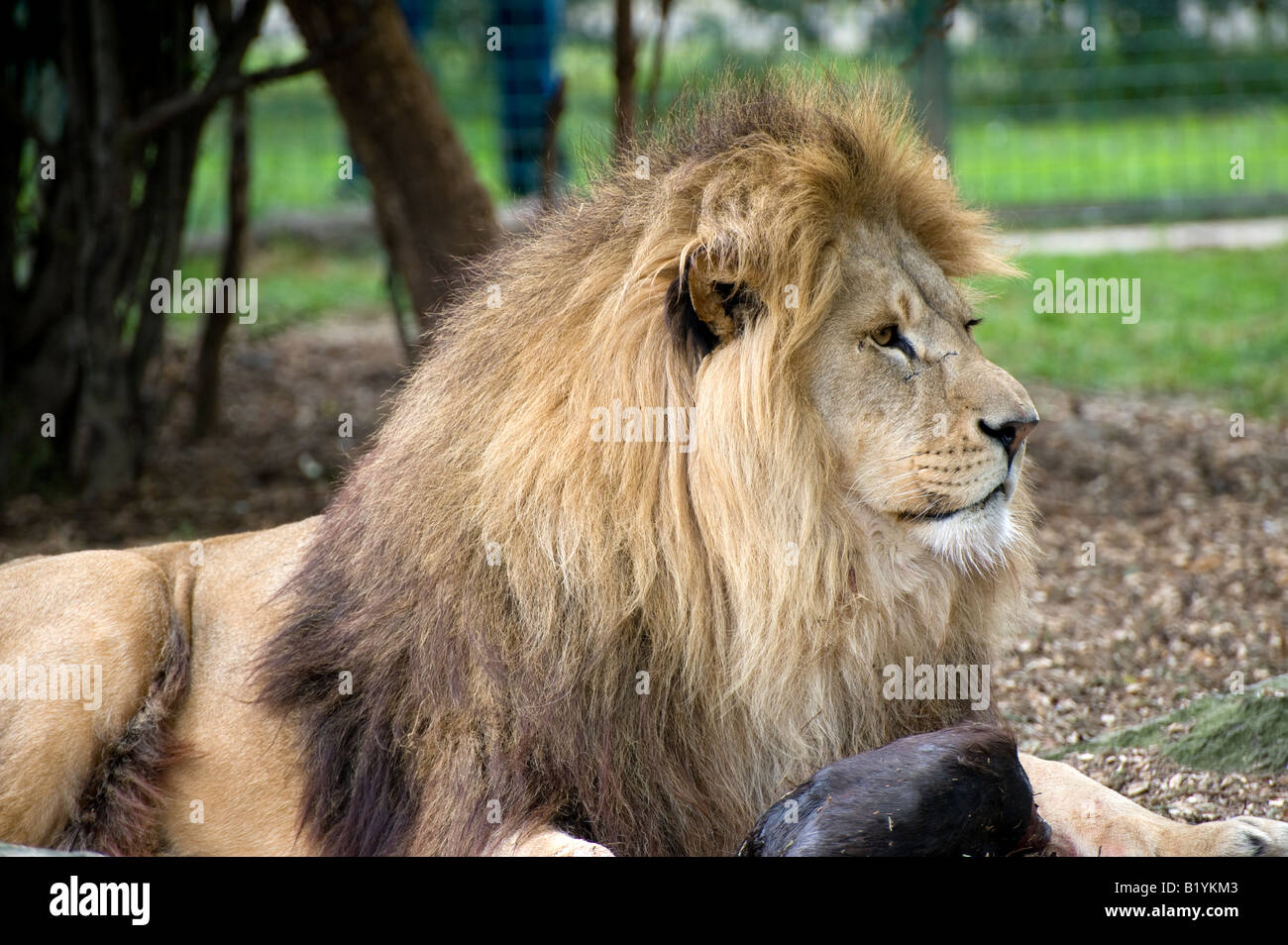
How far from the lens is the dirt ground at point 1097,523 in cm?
416

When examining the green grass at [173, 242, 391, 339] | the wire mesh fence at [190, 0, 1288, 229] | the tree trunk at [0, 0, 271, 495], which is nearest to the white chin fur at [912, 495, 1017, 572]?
the tree trunk at [0, 0, 271, 495]

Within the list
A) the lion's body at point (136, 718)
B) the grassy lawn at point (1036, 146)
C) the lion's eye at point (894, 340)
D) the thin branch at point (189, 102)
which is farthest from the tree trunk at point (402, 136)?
the grassy lawn at point (1036, 146)

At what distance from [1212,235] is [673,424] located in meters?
10.1

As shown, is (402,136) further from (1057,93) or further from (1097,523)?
(1057,93)

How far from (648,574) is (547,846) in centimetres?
52

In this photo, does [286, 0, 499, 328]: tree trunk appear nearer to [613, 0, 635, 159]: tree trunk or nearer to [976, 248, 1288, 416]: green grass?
[613, 0, 635, 159]: tree trunk

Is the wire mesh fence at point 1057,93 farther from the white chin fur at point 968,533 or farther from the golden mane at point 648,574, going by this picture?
the white chin fur at point 968,533

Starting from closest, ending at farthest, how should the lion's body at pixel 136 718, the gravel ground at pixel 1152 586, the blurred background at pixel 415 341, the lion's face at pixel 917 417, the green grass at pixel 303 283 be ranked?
the lion's face at pixel 917 417
the lion's body at pixel 136 718
the gravel ground at pixel 1152 586
the blurred background at pixel 415 341
the green grass at pixel 303 283

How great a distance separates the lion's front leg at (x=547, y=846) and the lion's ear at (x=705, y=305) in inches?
36.9

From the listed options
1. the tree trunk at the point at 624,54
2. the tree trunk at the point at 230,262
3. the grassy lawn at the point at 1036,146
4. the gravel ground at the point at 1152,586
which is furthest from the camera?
the grassy lawn at the point at 1036,146

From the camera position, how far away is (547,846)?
264cm

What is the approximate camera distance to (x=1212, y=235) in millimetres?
11719

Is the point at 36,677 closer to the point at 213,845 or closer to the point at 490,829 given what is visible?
the point at 213,845

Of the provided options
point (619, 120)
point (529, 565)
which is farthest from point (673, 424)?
point (619, 120)
